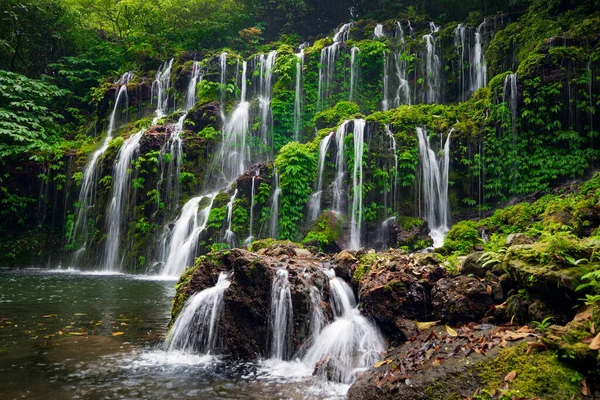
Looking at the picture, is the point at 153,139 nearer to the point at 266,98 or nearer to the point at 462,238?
the point at 266,98

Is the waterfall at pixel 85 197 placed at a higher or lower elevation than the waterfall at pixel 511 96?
lower

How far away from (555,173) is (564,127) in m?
1.96

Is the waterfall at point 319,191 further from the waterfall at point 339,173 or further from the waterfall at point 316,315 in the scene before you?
the waterfall at point 316,315

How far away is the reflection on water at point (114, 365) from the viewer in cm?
456

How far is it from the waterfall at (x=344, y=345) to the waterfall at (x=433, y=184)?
31.2 feet

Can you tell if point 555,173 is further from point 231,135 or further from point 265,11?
point 265,11

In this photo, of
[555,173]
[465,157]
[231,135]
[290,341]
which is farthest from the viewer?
[231,135]

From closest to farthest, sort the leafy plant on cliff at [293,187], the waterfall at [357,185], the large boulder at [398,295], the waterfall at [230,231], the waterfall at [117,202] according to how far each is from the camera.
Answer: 1. the large boulder at [398,295]
2. the waterfall at [357,185]
3. the leafy plant on cliff at [293,187]
4. the waterfall at [230,231]
5. the waterfall at [117,202]

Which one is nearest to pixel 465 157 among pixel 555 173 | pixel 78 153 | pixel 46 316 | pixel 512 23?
pixel 555 173

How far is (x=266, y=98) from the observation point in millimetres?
23484

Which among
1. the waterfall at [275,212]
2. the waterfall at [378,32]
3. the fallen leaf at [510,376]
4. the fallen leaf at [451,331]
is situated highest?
the waterfall at [378,32]

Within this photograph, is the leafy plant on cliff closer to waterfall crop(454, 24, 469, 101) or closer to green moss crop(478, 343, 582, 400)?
waterfall crop(454, 24, 469, 101)

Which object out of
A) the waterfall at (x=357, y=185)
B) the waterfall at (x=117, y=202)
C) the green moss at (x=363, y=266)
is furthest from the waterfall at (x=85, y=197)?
the green moss at (x=363, y=266)

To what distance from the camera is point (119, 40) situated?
31.5 metres
